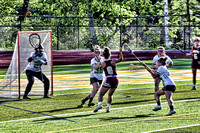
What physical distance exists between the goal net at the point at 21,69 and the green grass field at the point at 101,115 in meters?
0.64

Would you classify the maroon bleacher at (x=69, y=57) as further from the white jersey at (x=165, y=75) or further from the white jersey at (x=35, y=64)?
the white jersey at (x=165, y=75)

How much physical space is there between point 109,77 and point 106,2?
3136 centimetres

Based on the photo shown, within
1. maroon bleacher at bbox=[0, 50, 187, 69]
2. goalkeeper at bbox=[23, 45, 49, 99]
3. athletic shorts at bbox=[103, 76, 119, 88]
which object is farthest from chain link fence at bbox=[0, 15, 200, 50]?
athletic shorts at bbox=[103, 76, 119, 88]

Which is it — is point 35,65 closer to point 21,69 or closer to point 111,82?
point 21,69

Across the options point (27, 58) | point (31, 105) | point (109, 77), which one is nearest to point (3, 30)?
point (27, 58)

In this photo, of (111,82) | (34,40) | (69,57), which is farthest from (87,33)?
(111,82)

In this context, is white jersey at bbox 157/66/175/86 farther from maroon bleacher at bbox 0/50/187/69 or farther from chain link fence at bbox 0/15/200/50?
chain link fence at bbox 0/15/200/50

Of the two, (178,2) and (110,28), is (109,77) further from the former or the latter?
(178,2)

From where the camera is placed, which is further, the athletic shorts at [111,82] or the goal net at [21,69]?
the goal net at [21,69]

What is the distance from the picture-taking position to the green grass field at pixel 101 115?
1049cm

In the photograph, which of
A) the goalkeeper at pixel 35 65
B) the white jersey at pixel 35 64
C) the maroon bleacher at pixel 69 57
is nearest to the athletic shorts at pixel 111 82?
the goalkeeper at pixel 35 65

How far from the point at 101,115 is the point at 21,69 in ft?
18.1

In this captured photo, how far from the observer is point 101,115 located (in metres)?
12.3

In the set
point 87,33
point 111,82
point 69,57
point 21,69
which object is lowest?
point 111,82
